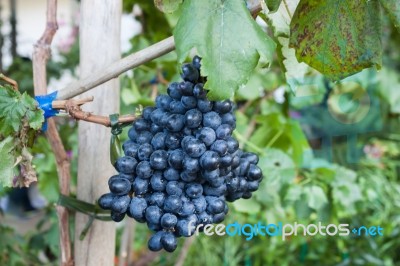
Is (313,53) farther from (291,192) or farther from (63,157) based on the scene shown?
(291,192)

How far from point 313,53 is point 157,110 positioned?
20 centimetres

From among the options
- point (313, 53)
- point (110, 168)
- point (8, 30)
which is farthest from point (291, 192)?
point (8, 30)

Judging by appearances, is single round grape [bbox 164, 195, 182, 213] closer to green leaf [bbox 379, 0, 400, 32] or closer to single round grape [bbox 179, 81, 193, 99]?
single round grape [bbox 179, 81, 193, 99]

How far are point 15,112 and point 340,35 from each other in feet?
1.32

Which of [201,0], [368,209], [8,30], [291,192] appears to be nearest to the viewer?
[201,0]

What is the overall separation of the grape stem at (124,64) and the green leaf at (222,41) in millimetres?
75

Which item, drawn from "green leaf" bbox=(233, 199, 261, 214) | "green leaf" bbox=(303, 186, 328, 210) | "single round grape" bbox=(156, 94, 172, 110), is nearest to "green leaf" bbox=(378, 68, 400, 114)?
"green leaf" bbox=(303, 186, 328, 210)

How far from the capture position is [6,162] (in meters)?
0.71

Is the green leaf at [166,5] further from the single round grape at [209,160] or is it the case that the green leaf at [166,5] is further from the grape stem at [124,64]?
the single round grape at [209,160]

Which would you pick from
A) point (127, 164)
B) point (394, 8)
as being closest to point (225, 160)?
point (127, 164)

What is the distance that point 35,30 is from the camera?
557cm

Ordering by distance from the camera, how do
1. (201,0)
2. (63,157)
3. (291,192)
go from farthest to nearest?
1. (291,192)
2. (63,157)
3. (201,0)

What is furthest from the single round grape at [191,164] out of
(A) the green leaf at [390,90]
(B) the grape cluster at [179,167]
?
(A) the green leaf at [390,90]

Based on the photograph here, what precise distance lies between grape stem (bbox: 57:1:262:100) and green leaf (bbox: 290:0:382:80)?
7cm
